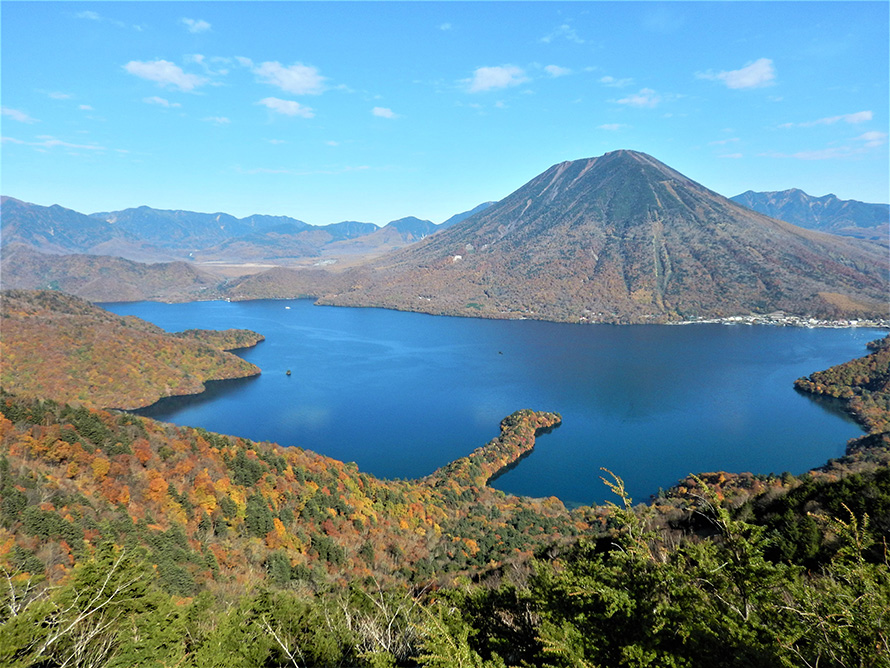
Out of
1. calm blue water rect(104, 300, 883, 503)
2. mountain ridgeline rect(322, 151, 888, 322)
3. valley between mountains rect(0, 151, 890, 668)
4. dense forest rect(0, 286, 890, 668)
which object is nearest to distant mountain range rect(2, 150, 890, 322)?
mountain ridgeline rect(322, 151, 888, 322)

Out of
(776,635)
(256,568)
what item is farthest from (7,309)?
(776,635)

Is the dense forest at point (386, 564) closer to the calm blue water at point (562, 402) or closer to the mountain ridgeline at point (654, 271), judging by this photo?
the calm blue water at point (562, 402)

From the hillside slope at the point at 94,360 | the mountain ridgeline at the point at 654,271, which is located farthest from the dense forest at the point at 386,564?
the mountain ridgeline at the point at 654,271

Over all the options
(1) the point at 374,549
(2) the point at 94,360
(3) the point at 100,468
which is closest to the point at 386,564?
(1) the point at 374,549

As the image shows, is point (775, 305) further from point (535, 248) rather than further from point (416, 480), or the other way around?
point (416, 480)

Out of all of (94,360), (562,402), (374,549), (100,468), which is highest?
(100,468)

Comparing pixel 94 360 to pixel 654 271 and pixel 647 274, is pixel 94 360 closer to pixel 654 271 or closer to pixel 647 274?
pixel 647 274

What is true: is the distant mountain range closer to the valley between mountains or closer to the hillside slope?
the valley between mountains
